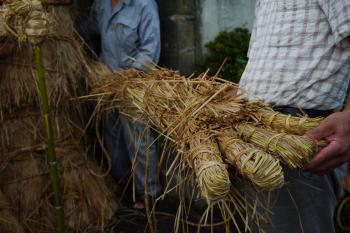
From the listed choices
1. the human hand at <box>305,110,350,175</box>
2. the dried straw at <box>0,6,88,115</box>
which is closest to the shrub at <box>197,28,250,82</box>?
the dried straw at <box>0,6,88,115</box>

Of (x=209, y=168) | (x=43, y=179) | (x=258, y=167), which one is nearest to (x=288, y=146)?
(x=258, y=167)

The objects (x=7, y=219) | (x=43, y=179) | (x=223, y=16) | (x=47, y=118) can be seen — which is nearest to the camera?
(x=47, y=118)

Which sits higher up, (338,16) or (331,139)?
(338,16)

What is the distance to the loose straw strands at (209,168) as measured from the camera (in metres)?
1.26

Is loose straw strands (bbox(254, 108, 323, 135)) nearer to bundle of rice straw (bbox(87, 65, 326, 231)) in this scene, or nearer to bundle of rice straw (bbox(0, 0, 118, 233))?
bundle of rice straw (bbox(87, 65, 326, 231))

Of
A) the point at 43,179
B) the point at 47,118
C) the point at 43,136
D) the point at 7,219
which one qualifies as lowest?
the point at 7,219

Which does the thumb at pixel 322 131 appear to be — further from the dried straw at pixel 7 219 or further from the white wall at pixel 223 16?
the white wall at pixel 223 16

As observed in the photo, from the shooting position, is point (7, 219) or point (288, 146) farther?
point (7, 219)

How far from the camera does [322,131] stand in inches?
57.4

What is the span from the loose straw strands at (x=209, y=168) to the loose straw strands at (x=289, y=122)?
0.22m

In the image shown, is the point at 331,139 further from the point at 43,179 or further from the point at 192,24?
the point at 192,24

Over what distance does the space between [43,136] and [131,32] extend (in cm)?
101

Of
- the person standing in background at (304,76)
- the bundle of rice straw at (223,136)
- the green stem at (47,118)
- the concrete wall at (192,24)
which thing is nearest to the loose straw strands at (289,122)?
the bundle of rice straw at (223,136)

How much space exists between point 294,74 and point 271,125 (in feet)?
0.92
